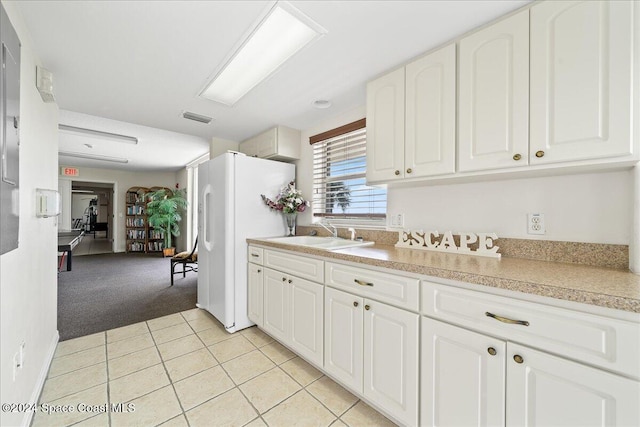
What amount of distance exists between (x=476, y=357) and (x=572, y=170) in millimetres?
1027

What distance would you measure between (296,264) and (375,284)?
728 mm

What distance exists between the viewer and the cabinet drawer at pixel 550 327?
0.78 m

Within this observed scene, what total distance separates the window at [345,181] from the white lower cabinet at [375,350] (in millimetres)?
977

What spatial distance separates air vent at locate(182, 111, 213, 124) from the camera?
270 cm

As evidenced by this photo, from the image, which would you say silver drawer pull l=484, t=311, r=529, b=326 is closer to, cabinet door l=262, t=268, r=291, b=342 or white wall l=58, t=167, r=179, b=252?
cabinet door l=262, t=268, r=291, b=342

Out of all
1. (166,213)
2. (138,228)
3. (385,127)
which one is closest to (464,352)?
(385,127)

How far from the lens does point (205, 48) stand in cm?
166

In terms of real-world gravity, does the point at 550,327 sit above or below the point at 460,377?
above

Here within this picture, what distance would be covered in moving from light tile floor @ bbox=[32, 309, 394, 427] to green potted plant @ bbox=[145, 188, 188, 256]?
4619mm

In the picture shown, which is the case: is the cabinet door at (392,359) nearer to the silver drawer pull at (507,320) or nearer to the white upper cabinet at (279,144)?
the silver drawer pull at (507,320)

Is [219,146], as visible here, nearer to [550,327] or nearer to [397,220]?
[397,220]

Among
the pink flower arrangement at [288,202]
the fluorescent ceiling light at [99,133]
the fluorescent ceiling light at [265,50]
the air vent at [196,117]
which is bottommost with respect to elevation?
the pink flower arrangement at [288,202]

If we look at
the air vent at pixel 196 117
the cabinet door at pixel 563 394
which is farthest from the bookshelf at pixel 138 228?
the cabinet door at pixel 563 394

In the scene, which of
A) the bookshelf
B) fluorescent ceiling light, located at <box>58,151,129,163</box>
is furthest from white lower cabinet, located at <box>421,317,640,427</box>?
the bookshelf
